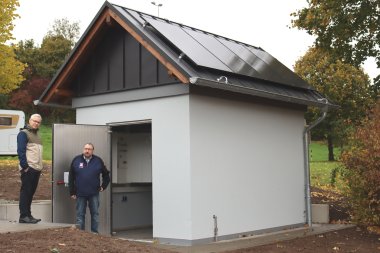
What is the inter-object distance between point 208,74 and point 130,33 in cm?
172

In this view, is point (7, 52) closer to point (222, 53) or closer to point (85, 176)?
point (222, 53)

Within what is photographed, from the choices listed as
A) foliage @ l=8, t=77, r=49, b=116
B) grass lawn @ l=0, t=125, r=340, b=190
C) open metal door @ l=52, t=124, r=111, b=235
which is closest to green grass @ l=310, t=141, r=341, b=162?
grass lawn @ l=0, t=125, r=340, b=190

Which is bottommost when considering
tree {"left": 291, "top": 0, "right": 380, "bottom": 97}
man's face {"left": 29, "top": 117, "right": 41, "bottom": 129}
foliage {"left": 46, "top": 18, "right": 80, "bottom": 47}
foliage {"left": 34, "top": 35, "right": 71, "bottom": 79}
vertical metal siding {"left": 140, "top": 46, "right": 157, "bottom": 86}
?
man's face {"left": 29, "top": 117, "right": 41, "bottom": 129}

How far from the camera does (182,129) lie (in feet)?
32.8

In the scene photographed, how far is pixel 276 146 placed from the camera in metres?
12.3

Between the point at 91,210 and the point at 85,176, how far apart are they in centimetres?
68

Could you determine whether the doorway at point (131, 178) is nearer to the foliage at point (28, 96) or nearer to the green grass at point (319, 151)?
the green grass at point (319, 151)

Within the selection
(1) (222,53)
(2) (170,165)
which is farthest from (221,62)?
(2) (170,165)

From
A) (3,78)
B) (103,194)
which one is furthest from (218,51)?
A: (3,78)

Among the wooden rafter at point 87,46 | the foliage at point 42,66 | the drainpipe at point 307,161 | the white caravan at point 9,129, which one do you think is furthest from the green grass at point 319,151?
the wooden rafter at point 87,46

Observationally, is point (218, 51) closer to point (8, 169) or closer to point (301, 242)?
point (301, 242)

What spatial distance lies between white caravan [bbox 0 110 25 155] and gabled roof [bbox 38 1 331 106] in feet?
56.6

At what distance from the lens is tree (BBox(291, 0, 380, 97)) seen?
15.3 m

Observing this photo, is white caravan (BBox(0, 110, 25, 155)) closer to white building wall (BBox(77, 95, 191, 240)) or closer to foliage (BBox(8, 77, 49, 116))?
foliage (BBox(8, 77, 49, 116))
